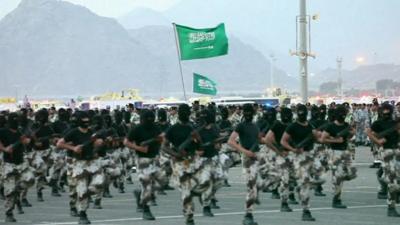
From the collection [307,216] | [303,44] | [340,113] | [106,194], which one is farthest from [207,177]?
[303,44]

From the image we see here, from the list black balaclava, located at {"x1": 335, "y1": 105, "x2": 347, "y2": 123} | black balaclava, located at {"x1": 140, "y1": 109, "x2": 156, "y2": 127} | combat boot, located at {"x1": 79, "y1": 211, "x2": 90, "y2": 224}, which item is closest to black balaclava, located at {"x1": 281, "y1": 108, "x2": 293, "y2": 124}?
black balaclava, located at {"x1": 335, "y1": 105, "x2": 347, "y2": 123}

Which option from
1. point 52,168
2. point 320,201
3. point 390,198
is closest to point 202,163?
point 390,198

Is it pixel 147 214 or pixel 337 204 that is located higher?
pixel 337 204

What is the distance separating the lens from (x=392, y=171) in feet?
47.1

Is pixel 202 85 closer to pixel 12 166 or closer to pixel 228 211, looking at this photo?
pixel 228 211

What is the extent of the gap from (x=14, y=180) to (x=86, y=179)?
4.90ft

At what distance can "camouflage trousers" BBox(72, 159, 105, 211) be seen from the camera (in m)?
13.9

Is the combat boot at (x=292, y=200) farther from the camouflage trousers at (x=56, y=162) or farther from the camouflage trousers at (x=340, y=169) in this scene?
the camouflage trousers at (x=56, y=162)

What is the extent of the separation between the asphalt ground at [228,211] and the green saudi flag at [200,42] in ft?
45.1

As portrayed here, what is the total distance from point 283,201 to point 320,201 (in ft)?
6.76

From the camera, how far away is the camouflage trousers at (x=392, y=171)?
14.3 metres

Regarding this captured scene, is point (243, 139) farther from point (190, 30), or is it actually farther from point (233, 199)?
point (190, 30)

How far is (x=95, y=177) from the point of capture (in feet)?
46.1

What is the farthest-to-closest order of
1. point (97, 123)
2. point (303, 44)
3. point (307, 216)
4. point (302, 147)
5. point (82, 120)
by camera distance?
point (303, 44), point (97, 123), point (302, 147), point (307, 216), point (82, 120)
